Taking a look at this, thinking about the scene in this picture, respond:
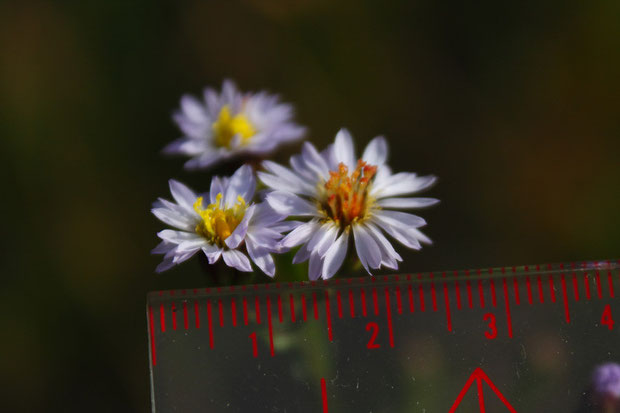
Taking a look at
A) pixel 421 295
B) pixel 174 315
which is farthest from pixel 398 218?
pixel 174 315

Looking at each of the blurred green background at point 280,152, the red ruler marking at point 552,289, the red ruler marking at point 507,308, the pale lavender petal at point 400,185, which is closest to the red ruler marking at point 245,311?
the pale lavender petal at point 400,185

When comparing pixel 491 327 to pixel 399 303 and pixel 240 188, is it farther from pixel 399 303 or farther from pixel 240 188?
pixel 240 188

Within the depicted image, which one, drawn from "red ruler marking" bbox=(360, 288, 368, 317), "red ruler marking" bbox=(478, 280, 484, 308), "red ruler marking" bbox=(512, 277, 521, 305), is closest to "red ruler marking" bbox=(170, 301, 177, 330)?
"red ruler marking" bbox=(360, 288, 368, 317)

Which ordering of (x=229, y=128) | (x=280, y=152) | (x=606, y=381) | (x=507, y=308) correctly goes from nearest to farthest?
1. (x=606, y=381)
2. (x=507, y=308)
3. (x=229, y=128)
4. (x=280, y=152)


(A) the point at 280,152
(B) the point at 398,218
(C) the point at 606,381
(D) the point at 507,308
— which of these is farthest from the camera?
(A) the point at 280,152

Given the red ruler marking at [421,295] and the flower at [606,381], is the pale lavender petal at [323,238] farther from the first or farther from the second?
the flower at [606,381]

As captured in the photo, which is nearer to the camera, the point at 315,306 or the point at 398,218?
the point at 315,306

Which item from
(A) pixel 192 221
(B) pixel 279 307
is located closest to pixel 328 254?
(B) pixel 279 307

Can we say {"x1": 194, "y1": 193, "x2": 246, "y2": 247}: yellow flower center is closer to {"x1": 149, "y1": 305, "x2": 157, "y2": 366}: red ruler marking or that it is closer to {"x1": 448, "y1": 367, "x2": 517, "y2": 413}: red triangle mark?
{"x1": 149, "y1": 305, "x2": 157, "y2": 366}: red ruler marking
